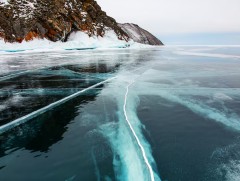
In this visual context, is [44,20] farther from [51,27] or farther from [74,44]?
[74,44]

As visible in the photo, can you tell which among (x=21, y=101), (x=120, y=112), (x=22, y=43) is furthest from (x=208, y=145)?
(x=22, y=43)

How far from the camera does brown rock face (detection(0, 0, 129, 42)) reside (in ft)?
133

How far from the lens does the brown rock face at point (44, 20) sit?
40562 millimetres

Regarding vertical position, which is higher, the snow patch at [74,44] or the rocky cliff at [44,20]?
the rocky cliff at [44,20]

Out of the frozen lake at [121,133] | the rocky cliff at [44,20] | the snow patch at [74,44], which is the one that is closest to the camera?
the frozen lake at [121,133]

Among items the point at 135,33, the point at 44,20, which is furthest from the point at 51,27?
the point at 135,33

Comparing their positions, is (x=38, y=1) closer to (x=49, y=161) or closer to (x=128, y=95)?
(x=128, y=95)

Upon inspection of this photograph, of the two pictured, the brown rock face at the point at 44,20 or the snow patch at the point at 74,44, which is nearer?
the snow patch at the point at 74,44

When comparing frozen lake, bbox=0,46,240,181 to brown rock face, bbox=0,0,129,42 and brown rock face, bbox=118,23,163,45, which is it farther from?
brown rock face, bbox=118,23,163,45

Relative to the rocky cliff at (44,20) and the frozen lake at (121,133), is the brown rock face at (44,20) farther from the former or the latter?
the frozen lake at (121,133)

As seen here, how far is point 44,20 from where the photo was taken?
45094 mm

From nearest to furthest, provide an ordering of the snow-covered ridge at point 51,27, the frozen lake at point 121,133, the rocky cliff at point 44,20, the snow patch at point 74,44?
the frozen lake at point 121,133 → the snow patch at point 74,44 → the snow-covered ridge at point 51,27 → the rocky cliff at point 44,20

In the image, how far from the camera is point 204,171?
12.6ft

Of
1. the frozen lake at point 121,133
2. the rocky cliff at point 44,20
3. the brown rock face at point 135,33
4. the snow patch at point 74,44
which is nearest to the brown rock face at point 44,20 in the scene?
the rocky cliff at point 44,20
